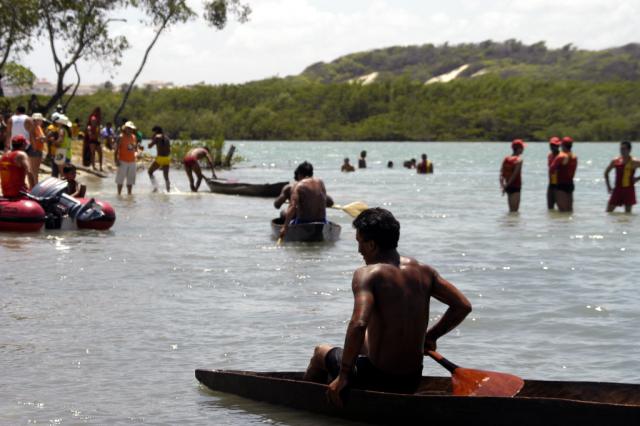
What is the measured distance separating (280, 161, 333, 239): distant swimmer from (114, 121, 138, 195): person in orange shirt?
9.67 meters

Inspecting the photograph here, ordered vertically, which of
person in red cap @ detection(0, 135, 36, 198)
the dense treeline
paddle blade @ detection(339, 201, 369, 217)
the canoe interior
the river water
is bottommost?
the river water

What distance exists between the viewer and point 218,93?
164 metres

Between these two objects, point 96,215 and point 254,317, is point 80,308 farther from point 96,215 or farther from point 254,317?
point 96,215

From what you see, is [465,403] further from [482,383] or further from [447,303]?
[447,303]

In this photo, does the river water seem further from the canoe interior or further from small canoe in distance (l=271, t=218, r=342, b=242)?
the canoe interior

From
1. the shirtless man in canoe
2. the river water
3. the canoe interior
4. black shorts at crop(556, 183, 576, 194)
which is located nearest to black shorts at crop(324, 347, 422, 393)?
the shirtless man in canoe

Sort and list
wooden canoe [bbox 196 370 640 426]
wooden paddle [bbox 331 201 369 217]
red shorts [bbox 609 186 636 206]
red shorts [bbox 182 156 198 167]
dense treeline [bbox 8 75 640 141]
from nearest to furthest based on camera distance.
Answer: wooden canoe [bbox 196 370 640 426] → wooden paddle [bbox 331 201 369 217] → red shorts [bbox 609 186 636 206] → red shorts [bbox 182 156 198 167] → dense treeline [bbox 8 75 640 141]

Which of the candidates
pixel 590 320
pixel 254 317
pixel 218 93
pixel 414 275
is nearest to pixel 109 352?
pixel 254 317

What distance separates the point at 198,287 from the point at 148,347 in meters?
3.49

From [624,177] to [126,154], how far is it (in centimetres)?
1087

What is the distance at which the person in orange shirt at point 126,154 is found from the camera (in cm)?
2538

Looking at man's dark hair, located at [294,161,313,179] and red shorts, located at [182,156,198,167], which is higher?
man's dark hair, located at [294,161,313,179]

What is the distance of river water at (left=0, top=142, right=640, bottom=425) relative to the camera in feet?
26.2

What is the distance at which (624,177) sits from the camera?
20875 millimetres
